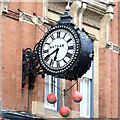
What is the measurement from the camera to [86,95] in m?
21.8

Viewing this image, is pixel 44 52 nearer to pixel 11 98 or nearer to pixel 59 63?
pixel 59 63

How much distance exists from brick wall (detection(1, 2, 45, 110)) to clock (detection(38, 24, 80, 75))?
1215 mm

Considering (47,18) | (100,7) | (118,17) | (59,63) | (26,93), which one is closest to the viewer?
(59,63)

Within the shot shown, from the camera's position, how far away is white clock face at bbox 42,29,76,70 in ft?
56.0

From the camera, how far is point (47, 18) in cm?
1992

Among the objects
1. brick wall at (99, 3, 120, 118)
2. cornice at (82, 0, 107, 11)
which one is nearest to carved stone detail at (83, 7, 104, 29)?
cornice at (82, 0, 107, 11)

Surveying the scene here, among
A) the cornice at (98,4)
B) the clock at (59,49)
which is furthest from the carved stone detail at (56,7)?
the clock at (59,49)

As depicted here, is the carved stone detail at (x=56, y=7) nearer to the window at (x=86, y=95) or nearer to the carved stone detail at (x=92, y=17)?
the carved stone detail at (x=92, y=17)

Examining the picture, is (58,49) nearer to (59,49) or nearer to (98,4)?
(59,49)

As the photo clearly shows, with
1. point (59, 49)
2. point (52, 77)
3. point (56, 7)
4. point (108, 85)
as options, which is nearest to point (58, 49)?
point (59, 49)

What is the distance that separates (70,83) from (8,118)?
399 centimetres

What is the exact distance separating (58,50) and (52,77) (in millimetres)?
1169

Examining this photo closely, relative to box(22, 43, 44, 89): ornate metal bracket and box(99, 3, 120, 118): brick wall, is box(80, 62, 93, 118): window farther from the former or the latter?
box(22, 43, 44, 89): ornate metal bracket

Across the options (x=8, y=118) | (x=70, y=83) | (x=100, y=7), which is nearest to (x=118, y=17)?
(x=100, y=7)
